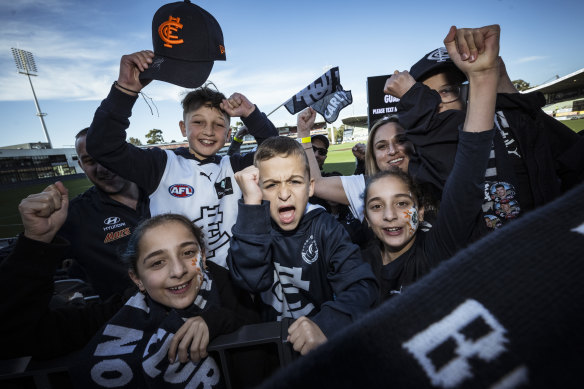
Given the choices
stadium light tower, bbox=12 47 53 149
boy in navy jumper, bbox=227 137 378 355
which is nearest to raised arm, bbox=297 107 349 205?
boy in navy jumper, bbox=227 137 378 355

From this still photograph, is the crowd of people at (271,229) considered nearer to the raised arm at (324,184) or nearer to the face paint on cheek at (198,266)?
the face paint on cheek at (198,266)

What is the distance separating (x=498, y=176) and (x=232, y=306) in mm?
1784

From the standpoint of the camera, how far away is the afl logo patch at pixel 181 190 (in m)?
2.03

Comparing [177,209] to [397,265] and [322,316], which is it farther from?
[397,265]

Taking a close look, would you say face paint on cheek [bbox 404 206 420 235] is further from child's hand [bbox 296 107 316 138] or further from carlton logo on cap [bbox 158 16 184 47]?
carlton logo on cap [bbox 158 16 184 47]

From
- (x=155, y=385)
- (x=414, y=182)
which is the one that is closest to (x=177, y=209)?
(x=155, y=385)

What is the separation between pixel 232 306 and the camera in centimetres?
155

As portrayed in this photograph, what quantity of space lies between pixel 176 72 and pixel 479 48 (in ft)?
6.20

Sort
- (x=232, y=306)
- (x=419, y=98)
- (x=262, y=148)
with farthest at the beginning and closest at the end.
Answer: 1. (x=262, y=148)
2. (x=232, y=306)
3. (x=419, y=98)

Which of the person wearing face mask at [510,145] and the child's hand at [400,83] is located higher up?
the child's hand at [400,83]

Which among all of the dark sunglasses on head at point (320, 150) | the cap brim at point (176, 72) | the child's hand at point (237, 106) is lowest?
the dark sunglasses on head at point (320, 150)

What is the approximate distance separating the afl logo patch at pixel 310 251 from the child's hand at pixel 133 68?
1.60 meters

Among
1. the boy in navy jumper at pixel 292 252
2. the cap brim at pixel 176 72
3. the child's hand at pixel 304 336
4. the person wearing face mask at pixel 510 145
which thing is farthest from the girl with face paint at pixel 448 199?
the cap brim at pixel 176 72

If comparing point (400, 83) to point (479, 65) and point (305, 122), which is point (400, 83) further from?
point (305, 122)
